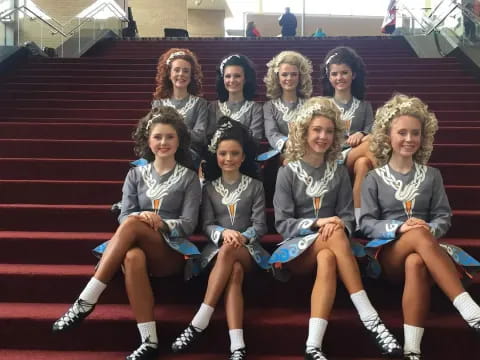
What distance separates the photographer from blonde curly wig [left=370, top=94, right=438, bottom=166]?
2.49m

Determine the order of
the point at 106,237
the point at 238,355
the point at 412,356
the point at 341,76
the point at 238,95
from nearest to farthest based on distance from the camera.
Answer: the point at 412,356, the point at 238,355, the point at 106,237, the point at 341,76, the point at 238,95

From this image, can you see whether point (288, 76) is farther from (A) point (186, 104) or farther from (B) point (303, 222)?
(B) point (303, 222)

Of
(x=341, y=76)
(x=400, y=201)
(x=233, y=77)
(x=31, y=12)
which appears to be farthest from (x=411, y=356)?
(x=31, y=12)

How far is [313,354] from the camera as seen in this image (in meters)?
2.07

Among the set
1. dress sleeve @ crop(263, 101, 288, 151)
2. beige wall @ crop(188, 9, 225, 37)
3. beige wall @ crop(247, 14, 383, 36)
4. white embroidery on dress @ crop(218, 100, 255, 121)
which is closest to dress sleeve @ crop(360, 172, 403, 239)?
dress sleeve @ crop(263, 101, 288, 151)

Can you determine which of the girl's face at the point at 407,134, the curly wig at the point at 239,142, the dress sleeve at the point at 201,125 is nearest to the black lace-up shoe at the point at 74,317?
the curly wig at the point at 239,142

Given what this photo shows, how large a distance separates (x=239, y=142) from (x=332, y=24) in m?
14.7

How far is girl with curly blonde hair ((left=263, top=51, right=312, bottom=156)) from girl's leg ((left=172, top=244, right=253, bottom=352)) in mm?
1097

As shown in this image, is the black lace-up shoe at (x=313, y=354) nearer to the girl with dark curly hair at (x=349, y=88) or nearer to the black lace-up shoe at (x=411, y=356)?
the black lace-up shoe at (x=411, y=356)

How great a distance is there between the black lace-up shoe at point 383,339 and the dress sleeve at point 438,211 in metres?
0.52

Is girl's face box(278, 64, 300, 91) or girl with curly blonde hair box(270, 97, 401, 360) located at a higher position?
girl's face box(278, 64, 300, 91)

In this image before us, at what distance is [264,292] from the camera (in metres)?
2.56

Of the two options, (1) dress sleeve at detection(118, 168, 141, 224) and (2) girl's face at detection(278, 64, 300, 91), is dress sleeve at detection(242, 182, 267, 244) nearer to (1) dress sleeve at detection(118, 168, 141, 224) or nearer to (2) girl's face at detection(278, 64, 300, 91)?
(1) dress sleeve at detection(118, 168, 141, 224)

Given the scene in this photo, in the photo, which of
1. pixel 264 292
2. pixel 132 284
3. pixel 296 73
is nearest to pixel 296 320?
pixel 264 292
